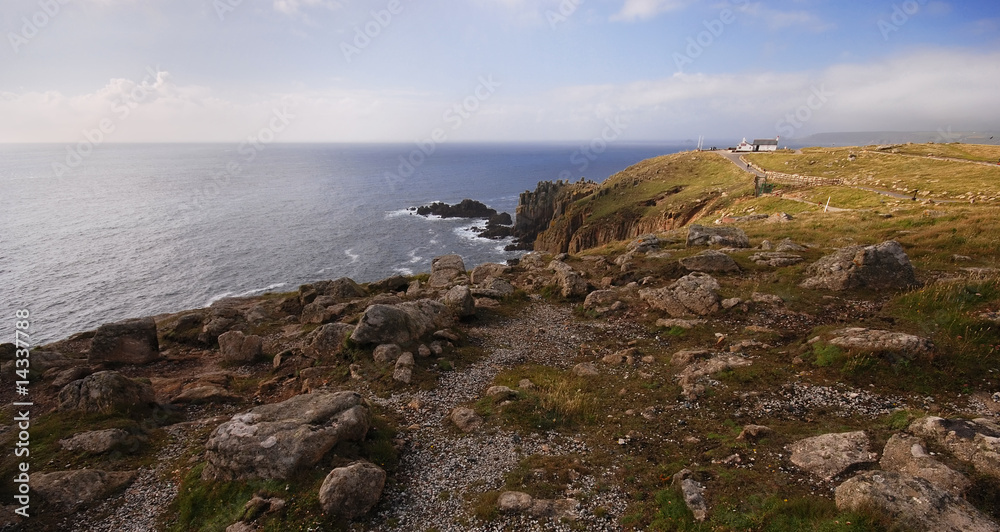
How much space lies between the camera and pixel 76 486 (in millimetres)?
14711

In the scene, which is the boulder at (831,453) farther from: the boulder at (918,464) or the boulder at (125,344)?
the boulder at (125,344)

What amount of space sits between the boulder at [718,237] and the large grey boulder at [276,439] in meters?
36.1

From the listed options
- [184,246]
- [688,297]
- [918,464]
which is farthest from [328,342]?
[184,246]

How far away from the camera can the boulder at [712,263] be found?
31.8 meters

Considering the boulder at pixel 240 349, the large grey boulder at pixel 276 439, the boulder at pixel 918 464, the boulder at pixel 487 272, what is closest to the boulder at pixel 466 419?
the large grey boulder at pixel 276 439

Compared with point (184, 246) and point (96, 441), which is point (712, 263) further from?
point (184, 246)

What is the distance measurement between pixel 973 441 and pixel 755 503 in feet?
21.4

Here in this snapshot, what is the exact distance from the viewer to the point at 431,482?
14609 millimetres

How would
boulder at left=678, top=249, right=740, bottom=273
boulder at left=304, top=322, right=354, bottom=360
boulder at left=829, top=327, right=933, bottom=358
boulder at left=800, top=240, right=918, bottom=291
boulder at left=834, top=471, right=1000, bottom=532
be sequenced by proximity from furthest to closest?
boulder at left=678, top=249, right=740, bottom=273, boulder at left=304, top=322, right=354, bottom=360, boulder at left=800, top=240, right=918, bottom=291, boulder at left=829, top=327, right=933, bottom=358, boulder at left=834, top=471, right=1000, bottom=532

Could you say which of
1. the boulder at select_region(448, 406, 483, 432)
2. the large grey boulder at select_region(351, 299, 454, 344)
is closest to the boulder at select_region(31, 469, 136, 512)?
the large grey boulder at select_region(351, 299, 454, 344)

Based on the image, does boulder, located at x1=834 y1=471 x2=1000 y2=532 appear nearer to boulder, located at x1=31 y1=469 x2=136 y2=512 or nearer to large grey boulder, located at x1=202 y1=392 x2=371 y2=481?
large grey boulder, located at x1=202 y1=392 x2=371 y2=481

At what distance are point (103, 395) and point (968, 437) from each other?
109 ft

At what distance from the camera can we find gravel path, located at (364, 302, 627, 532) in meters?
12.7

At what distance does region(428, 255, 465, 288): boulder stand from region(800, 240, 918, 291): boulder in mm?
30894
